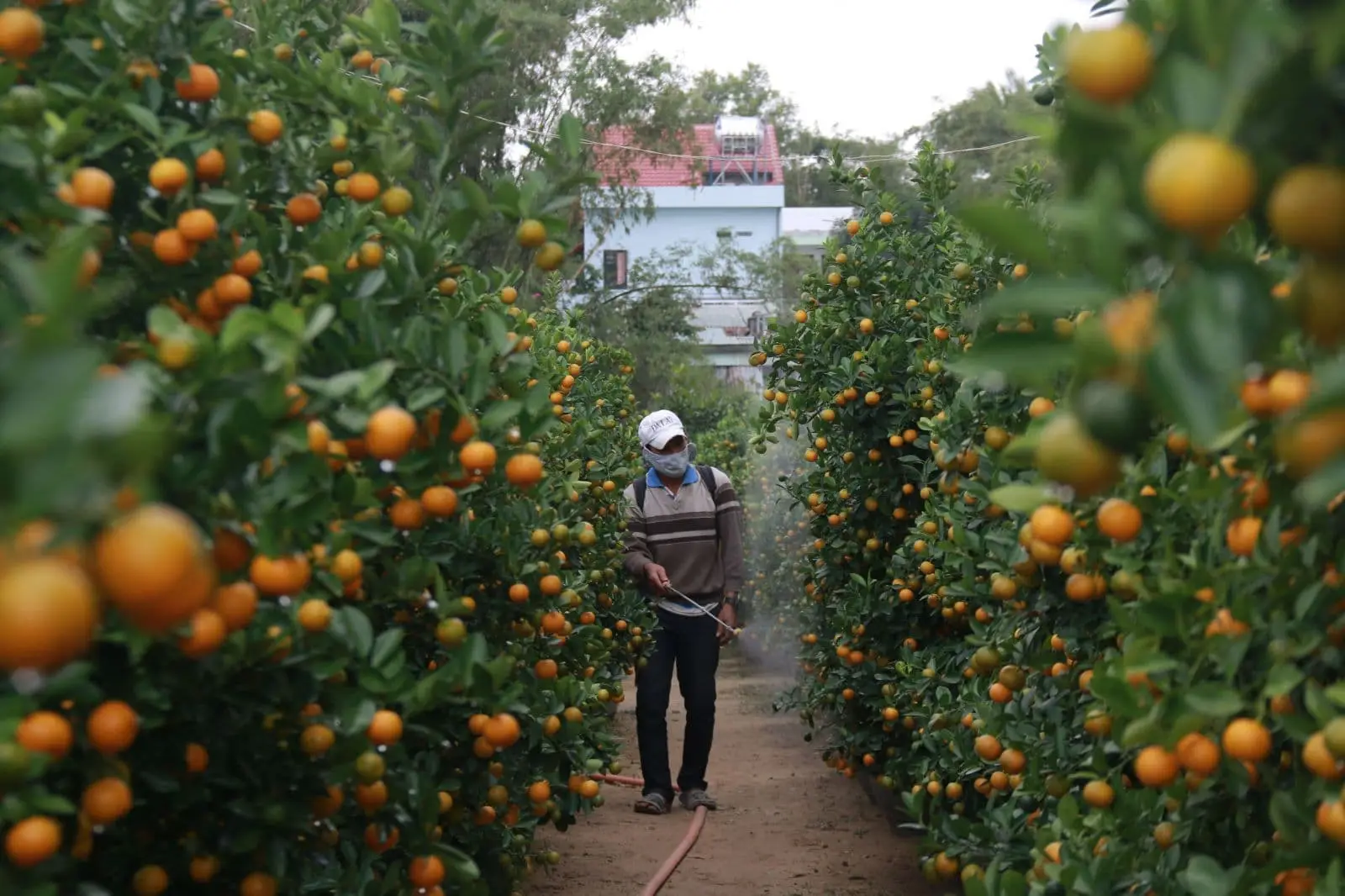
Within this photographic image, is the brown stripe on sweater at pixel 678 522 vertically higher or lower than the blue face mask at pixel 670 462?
lower

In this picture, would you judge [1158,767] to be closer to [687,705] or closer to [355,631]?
[355,631]

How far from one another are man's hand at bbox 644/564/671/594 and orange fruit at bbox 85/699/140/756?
16.8 feet

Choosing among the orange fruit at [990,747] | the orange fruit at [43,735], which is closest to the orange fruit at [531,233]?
the orange fruit at [43,735]

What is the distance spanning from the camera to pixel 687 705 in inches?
272

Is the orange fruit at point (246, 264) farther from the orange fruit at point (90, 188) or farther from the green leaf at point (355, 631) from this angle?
the green leaf at point (355, 631)

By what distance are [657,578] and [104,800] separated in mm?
5126

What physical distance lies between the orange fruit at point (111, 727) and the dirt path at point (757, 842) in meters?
3.89

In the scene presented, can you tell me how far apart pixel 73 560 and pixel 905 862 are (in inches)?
203

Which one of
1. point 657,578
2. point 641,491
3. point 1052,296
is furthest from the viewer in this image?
point 641,491

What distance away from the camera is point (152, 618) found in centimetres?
92

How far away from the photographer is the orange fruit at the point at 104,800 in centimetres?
166

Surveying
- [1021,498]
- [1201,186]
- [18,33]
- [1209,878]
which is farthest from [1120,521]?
[18,33]

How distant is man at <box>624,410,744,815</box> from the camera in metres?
6.83

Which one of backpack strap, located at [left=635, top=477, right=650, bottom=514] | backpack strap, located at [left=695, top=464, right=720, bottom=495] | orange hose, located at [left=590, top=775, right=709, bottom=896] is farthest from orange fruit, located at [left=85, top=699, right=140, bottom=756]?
backpack strap, located at [left=695, top=464, right=720, bottom=495]
